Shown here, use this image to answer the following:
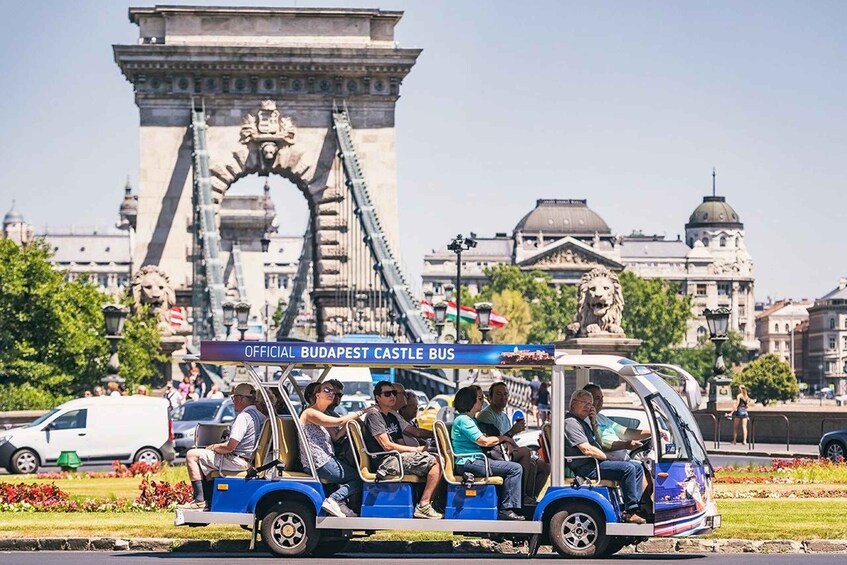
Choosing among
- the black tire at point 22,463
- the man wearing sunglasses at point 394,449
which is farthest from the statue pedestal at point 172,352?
the man wearing sunglasses at point 394,449

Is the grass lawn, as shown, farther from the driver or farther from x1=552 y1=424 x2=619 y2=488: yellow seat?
x1=552 y1=424 x2=619 y2=488: yellow seat

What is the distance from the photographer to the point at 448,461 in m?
22.8

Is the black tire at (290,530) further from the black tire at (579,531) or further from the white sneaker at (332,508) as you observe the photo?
the black tire at (579,531)

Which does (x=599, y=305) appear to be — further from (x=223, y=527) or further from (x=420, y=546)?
(x=420, y=546)

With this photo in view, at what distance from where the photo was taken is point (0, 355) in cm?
6694

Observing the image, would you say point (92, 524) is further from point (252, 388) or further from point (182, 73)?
point (182, 73)

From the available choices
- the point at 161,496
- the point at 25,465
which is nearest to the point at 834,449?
the point at 25,465

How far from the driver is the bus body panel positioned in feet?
1.59

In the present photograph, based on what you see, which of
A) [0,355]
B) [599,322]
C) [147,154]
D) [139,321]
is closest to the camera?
[599,322]

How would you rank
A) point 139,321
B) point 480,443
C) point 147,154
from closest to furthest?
1. point 480,443
2. point 139,321
3. point 147,154

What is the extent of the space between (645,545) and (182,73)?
53319 millimetres

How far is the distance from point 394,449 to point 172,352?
4744cm

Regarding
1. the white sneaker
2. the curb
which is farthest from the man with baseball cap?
the white sneaker

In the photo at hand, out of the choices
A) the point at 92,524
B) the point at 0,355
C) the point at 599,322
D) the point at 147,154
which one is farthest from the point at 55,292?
the point at 92,524
